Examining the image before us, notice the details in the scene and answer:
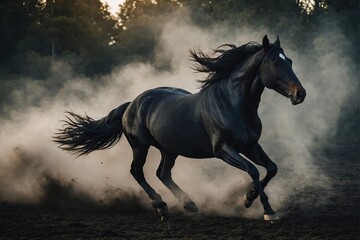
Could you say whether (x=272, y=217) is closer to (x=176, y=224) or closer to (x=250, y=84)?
(x=176, y=224)

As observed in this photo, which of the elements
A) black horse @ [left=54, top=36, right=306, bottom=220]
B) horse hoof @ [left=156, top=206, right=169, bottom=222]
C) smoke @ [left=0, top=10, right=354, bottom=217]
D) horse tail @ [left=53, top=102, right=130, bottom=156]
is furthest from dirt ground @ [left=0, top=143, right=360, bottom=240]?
horse tail @ [left=53, top=102, right=130, bottom=156]

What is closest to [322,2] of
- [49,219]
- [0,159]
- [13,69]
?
[13,69]

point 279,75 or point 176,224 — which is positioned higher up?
point 279,75

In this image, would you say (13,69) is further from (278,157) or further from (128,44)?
(278,157)

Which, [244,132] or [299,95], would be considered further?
[244,132]

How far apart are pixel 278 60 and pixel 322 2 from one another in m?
24.9

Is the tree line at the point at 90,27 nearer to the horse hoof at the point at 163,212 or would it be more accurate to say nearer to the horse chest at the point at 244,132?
the horse hoof at the point at 163,212

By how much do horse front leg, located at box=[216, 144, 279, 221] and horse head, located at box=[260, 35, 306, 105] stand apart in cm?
83

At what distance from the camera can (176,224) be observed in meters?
6.73

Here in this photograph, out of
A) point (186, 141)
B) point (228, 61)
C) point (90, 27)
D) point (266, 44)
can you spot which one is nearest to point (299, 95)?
point (266, 44)

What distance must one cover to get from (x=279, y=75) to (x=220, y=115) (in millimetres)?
866

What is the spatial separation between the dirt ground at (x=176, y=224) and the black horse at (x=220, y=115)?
0.30 m

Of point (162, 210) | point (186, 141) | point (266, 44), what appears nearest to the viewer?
point (266, 44)

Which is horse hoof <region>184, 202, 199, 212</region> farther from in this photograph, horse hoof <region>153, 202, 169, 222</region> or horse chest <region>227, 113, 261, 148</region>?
horse chest <region>227, 113, 261, 148</region>
